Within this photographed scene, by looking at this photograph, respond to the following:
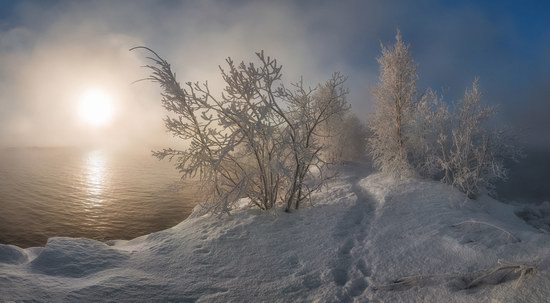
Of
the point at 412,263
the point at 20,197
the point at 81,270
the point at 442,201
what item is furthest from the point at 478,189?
the point at 20,197

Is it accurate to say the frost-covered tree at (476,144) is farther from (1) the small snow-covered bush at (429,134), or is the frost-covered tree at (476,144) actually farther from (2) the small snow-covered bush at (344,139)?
(2) the small snow-covered bush at (344,139)

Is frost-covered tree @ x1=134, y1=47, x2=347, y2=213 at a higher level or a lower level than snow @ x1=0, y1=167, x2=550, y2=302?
higher

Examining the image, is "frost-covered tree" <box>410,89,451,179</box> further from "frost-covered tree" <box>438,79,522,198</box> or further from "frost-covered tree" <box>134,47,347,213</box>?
"frost-covered tree" <box>134,47,347,213</box>

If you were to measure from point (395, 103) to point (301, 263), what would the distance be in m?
18.4

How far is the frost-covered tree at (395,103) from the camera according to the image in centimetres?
2325

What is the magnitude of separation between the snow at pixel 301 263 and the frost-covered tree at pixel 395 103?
1183 cm

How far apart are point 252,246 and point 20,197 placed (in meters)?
21.7

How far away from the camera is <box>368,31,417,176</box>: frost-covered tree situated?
23.2m

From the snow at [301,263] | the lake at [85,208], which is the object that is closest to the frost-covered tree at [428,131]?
the snow at [301,263]

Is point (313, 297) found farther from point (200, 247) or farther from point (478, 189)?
point (478, 189)

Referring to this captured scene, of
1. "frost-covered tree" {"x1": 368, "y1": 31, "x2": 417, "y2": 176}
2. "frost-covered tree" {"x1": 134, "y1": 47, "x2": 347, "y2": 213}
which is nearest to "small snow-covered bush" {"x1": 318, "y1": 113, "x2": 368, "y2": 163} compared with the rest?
"frost-covered tree" {"x1": 368, "y1": 31, "x2": 417, "y2": 176}

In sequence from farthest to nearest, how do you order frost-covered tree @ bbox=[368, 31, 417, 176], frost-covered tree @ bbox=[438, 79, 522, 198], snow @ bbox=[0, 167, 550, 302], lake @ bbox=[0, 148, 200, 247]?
frost-covered tree @ bbox=[368, 31, 417, 176]
frost-covered tree @ bbox=[438, 79, 522, 198]
lake @ bbox=[0, 148, 200, 247]
snow @ bbox=[0, 167, 550, 302]

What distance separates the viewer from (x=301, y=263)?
8.48 m

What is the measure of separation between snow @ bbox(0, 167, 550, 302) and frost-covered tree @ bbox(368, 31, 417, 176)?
11.8 m
